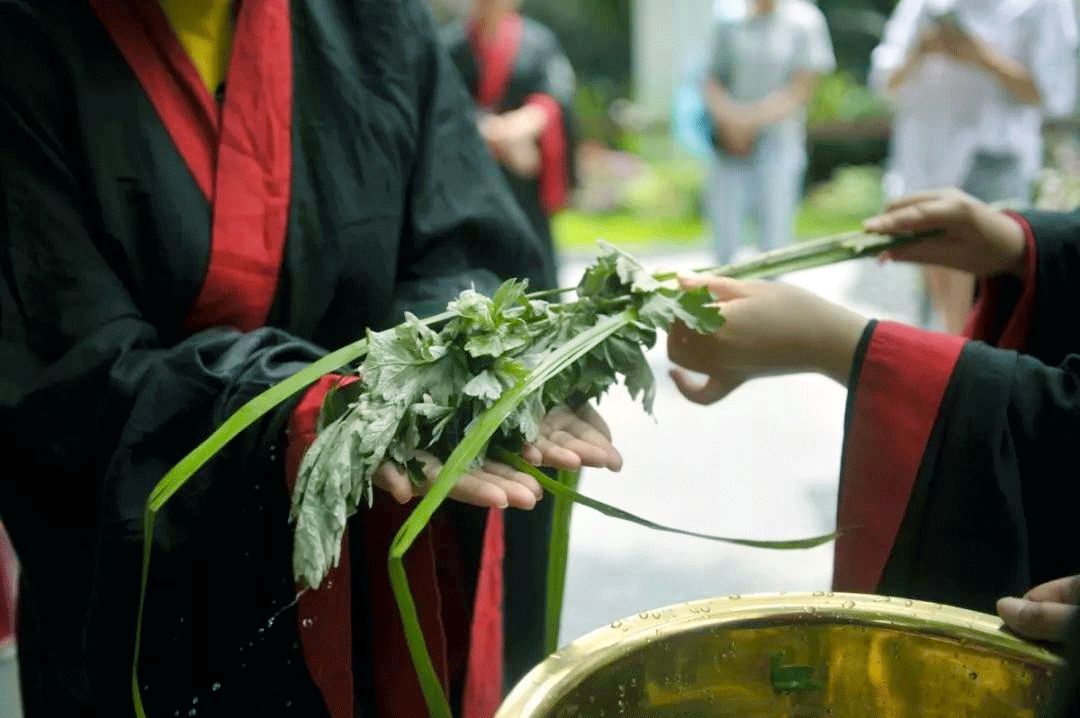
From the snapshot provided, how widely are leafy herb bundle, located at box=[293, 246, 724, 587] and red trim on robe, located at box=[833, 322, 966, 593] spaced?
0.22 metres

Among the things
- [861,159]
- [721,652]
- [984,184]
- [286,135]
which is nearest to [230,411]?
[286,135]

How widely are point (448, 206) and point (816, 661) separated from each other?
0.73 metres

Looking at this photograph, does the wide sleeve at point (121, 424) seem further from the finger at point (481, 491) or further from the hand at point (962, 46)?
the hand at point (962, 46)

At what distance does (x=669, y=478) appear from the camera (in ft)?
12.0

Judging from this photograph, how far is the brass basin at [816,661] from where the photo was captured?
2.53 ft

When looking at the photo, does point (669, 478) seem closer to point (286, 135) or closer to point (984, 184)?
point (984, 184)

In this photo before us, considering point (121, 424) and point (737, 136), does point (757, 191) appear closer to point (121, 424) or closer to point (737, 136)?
point (737, 136)

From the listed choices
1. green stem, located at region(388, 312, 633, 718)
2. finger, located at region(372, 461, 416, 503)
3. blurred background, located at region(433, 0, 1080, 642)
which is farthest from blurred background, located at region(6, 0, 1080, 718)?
finger, located at region(372, 461, 416, 503)

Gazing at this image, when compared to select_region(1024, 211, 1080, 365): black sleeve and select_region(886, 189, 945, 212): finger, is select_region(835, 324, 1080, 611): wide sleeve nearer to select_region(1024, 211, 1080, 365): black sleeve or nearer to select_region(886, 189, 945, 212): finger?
select_region(1024, 211, 1080, 365): black sleeve

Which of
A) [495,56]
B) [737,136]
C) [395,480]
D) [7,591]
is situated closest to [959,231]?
[395,480]

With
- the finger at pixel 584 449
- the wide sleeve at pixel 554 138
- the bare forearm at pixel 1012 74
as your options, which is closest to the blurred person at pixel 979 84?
the bare forearm at pixel 1012 74

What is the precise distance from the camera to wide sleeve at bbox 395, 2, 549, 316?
4.40 ft

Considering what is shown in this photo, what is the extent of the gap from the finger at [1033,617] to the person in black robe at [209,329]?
1.04 ft

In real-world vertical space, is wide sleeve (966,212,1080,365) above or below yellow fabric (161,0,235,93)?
below
